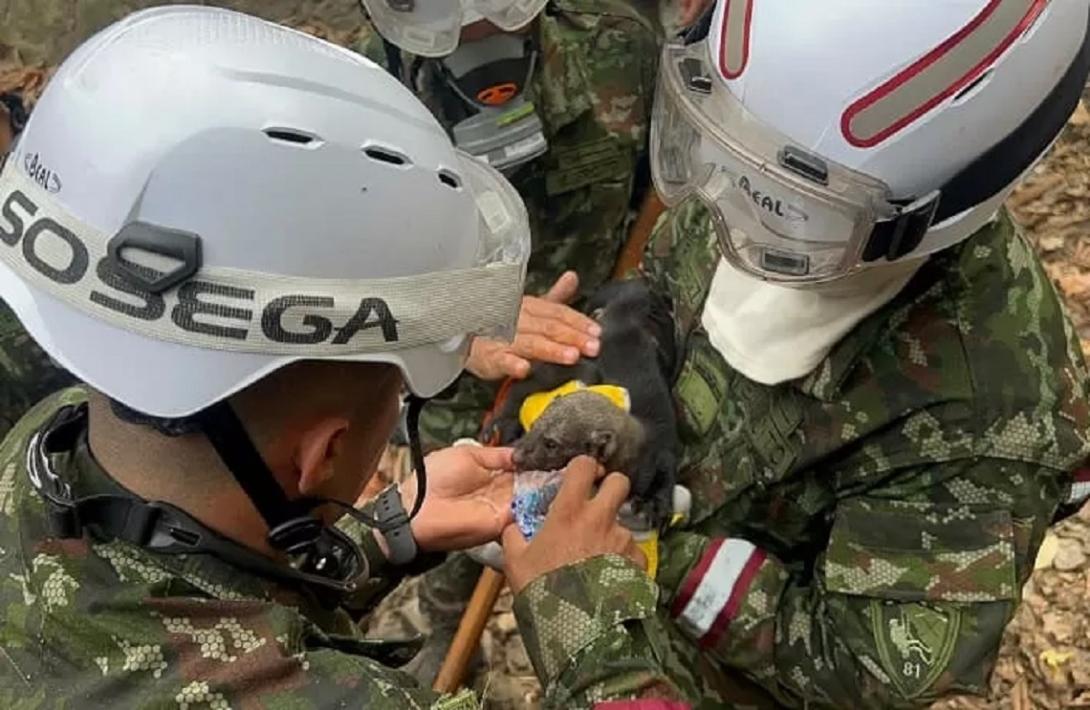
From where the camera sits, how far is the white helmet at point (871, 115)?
1962 millimetres

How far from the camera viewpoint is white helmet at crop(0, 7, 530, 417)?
61.7 inches

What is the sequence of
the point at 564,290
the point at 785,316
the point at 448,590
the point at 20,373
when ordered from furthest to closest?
1. the point at 448,590
2. the point at 564,290
3. the point at 20,373
4. the point at 785,316

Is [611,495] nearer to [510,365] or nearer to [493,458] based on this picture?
[493,458]

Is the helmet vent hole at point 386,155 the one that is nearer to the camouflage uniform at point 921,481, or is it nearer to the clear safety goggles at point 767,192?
the clear safety goggles at point 767,192

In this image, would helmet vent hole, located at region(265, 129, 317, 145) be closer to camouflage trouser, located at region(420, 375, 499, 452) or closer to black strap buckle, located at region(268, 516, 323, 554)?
black strap buckle, located at region(268, 516, 323, 554)

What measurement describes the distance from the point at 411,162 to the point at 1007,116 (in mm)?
889

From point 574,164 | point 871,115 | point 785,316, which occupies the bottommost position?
point 574,164

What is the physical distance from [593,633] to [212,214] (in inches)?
34.3

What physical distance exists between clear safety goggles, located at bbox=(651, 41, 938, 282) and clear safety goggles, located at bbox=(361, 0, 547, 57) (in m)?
0.69

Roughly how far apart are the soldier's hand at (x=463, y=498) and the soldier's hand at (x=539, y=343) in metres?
0.30

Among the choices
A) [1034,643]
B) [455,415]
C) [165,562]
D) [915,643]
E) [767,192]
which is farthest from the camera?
[1034,643]

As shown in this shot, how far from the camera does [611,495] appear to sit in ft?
7.49

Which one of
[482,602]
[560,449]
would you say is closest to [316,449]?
[560,449]

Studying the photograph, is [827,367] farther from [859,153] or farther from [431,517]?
[431,517]
